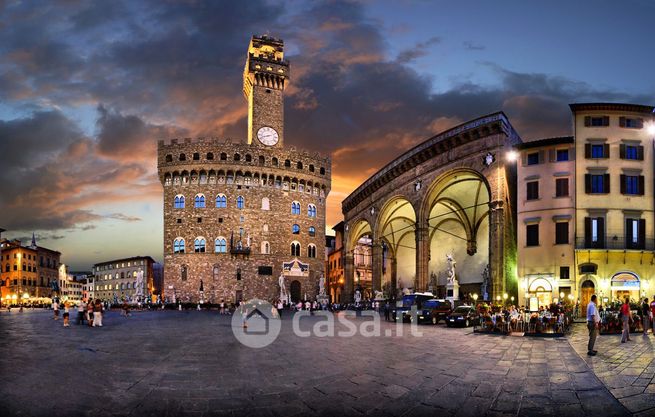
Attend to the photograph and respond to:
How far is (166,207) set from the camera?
59.2 metres

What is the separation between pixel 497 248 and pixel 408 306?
6.57 m

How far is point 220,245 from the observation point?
190 feet

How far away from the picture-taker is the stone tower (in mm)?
62219

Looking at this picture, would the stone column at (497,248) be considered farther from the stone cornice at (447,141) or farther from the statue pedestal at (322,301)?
the statue pedestal at (322,301)

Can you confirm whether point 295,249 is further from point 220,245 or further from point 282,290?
point 220,245

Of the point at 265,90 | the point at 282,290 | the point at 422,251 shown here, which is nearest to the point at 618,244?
the point at 422,251

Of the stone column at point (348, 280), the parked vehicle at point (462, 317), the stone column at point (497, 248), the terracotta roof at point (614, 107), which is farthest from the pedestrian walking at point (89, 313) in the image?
the stone column at point (348, 280)

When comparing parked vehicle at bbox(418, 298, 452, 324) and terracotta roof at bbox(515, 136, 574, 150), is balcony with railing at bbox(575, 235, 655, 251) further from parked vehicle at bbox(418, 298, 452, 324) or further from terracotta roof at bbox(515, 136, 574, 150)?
parked vehicle at bbox(418, 298, 452, 324)

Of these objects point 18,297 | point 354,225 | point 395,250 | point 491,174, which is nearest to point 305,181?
point 354,225

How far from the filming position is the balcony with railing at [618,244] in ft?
92.3

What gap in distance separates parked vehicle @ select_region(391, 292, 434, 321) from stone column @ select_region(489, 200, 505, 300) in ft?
13.1

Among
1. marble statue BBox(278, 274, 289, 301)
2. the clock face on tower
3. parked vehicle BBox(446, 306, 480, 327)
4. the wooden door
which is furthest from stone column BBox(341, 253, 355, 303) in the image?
parked vehicle BBox(446, 306, 480, 327)

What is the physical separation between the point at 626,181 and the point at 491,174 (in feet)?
24.3

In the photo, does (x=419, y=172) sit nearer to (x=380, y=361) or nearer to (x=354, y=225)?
(x=354, y=225)
